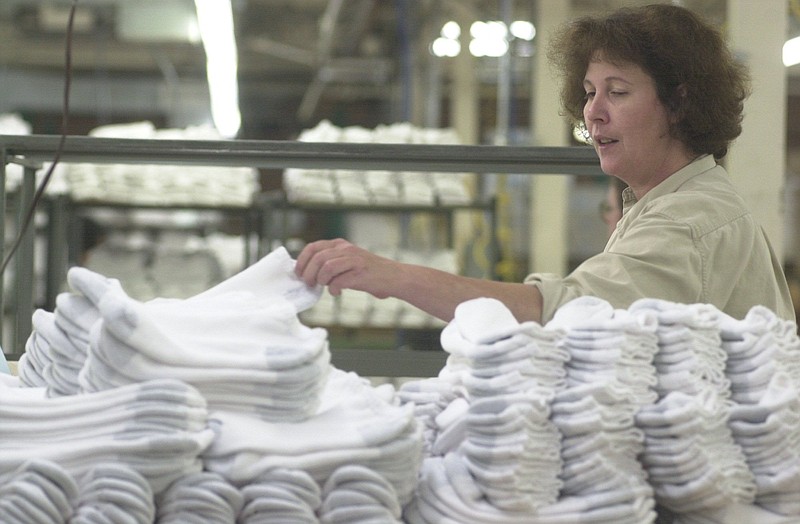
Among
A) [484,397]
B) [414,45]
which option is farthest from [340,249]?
[414,45]

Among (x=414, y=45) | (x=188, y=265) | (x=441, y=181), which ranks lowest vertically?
(x=188, y=265)

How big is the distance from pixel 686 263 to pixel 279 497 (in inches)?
36.6

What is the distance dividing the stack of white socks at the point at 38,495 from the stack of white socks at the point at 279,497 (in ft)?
0.59

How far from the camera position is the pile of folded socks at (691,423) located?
127 cm

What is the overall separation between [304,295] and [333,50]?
43.8 ft

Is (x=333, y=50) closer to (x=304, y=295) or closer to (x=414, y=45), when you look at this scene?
(x=414, y=45)

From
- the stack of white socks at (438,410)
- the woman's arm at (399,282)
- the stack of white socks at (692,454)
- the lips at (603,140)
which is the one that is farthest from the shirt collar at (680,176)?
the stack of white socks at (692,454)

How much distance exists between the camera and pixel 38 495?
1137 millimetres

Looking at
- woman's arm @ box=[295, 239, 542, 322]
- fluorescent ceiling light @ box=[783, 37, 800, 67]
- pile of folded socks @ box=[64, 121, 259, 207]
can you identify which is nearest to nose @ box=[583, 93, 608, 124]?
woman's arm @ box=[295, 239, 542, 322]

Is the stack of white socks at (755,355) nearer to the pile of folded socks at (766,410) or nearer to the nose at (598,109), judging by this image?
the pile of folded socks at (766,410)

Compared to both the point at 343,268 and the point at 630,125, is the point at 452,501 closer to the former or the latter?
the point at 343,268

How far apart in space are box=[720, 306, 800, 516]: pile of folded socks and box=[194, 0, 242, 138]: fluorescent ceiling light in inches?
232

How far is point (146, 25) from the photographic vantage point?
936 cm

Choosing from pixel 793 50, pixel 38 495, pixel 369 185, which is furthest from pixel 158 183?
pixel 38 495
